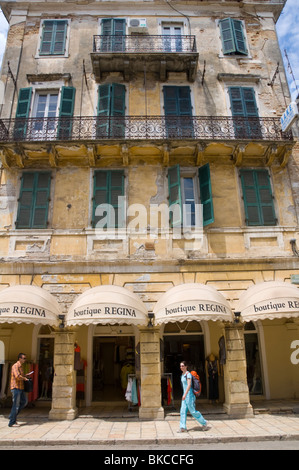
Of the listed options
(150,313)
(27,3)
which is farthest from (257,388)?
(27,3)

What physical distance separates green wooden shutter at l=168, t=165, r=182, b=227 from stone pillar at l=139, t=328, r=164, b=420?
3544 millimetres

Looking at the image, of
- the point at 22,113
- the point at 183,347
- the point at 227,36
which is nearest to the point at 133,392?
the point at 183,347

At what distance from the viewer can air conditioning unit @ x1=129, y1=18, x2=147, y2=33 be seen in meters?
13.8

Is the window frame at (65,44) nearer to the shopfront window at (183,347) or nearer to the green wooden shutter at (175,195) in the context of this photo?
the green wooden shutter at (175,195)

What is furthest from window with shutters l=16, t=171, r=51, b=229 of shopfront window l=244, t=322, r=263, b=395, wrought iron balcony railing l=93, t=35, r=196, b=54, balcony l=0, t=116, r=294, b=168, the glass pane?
the glass pane

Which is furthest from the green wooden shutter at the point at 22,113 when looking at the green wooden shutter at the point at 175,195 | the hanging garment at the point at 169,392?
the hanging garment at the point at 169,392

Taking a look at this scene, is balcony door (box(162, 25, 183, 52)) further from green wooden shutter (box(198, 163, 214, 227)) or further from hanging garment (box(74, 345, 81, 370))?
hanging garment (box(74, 345, 81, 370))

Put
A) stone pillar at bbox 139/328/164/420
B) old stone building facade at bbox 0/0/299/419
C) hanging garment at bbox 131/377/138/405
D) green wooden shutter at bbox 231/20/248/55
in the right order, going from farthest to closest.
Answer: green wooden shutter at bbox 231/20/248/55 < hanging garment at bbox 131/377/138/405 < old stone building facade at bbox 0/0/299/419 < stone pillar at bbox 139/328/164/420

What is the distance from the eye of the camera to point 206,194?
1120 cm

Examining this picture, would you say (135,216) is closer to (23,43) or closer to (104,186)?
(104,186)

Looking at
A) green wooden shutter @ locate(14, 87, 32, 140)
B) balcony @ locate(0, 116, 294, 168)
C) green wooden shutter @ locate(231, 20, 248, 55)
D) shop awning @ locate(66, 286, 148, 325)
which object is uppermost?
green wooden shutter @ locate(231, 20, 248, 55)

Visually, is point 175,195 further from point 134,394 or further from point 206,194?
point 134,394

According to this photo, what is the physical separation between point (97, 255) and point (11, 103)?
7012 millimetres

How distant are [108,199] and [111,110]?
3.48m
